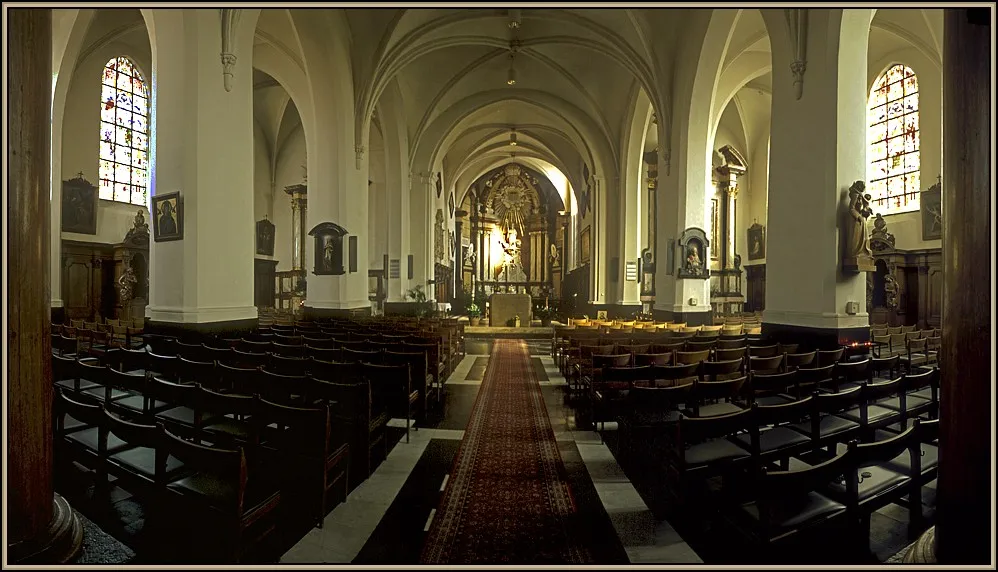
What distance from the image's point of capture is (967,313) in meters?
1.39

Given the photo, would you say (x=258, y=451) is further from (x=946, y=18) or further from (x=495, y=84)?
(x=495, y=84)

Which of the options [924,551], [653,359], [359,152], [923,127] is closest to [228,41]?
[359,152]

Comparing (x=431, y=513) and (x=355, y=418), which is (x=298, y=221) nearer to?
(x=355, y=418)

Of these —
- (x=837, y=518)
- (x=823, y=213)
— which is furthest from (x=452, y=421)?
(x=823, y=213)

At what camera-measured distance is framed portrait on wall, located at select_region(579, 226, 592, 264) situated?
78.5 feet

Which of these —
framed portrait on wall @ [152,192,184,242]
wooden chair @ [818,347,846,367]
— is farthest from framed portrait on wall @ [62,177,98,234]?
wooden chair @ [818,347,846,367]

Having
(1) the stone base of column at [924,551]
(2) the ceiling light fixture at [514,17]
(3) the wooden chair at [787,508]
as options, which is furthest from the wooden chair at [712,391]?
(2) the ceiling light fixture at [514,17]

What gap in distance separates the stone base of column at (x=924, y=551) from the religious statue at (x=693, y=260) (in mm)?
10144

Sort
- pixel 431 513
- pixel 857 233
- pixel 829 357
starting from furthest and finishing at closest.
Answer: pixel 857 233 < pixel 829 357 < pixel 431 513

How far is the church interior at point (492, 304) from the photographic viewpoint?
155cm

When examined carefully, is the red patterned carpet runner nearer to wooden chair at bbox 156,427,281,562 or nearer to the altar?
wooden chair at bbox 156,427,281,562

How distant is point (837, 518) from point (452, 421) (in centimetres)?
350

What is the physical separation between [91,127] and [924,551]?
61.3 feet

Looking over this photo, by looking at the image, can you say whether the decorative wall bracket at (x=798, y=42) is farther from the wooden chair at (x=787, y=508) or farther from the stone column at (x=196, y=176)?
the stone column at (x=196, y=176)
